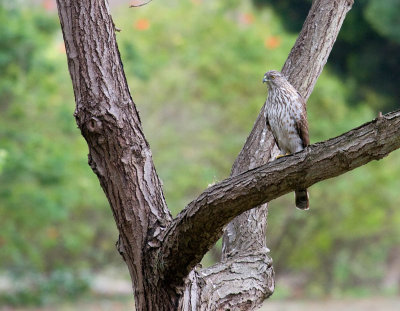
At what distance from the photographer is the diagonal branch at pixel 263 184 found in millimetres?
3045

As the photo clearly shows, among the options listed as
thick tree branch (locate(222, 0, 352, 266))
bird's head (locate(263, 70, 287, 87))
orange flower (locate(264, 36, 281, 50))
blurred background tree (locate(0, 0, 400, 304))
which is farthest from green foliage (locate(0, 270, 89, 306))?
bird's head (locate(263, 70, 287, 87))

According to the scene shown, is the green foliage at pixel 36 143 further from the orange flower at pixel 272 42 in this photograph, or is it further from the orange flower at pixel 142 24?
the orange flower at pixel 272 42

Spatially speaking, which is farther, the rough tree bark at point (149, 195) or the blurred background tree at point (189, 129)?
the blurred background tree at point (189, 129)

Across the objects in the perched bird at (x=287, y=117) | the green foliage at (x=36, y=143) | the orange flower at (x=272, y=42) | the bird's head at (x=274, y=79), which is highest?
the orange flower at (x=272, y=42)

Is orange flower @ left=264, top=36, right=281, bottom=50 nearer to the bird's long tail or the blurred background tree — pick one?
the blurred background tree

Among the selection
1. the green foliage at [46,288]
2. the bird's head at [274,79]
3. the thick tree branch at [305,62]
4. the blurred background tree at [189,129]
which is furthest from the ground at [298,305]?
the bird's head at [274,79]

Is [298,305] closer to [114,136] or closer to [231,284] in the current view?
[231,284]

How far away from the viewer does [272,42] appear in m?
11.1

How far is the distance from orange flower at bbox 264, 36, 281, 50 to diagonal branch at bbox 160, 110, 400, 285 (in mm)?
7870

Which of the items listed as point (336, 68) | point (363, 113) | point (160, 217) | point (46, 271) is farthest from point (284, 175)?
point (46, 271)

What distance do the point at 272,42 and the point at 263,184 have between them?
26.7 feet

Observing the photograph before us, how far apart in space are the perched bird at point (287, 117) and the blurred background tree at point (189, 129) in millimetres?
3700

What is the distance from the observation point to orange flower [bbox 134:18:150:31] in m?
12.3

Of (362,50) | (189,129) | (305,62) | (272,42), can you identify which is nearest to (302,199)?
(305,62)
